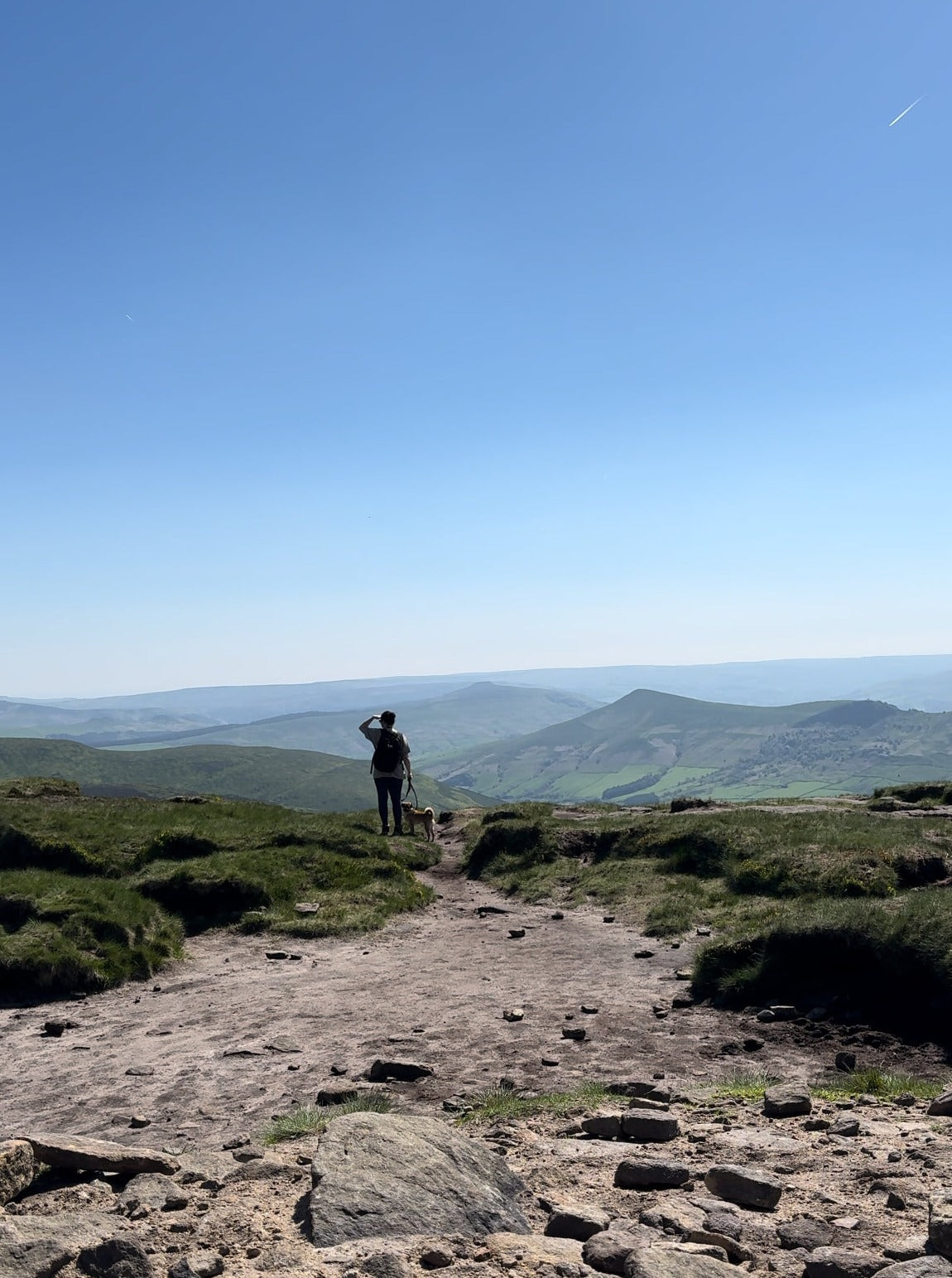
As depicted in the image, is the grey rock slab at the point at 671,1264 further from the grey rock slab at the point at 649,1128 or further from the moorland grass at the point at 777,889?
the moorland grass at the point at 777,889

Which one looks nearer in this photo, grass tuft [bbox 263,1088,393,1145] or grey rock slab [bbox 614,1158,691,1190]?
grey rock slab [bbox 614,1158,691,1190]

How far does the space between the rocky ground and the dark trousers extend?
36.5 ft

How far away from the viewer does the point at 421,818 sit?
3184 cm

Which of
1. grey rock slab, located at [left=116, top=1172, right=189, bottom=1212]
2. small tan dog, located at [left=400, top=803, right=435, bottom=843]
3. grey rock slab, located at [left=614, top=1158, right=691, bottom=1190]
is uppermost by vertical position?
grey rock slab, located at [left=116, top=1172, right=189, bottom=1212]

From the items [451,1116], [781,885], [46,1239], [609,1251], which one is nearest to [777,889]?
[781,885]

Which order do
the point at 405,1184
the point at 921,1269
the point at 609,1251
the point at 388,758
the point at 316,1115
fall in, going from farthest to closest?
the point at 388,758
the point at 316,1115
the point at 405,1184
the point at 609,1251
the point at 921,1269

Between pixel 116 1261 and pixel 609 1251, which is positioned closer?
pixel 116 1261

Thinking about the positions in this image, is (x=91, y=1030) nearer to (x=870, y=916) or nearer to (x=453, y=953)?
(x=453, y=953)

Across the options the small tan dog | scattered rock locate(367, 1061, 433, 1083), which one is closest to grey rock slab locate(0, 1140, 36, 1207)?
scattered rock locate(367, 1061, 433, 1083)

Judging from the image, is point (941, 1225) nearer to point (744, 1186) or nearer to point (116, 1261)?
point (744, 1186)

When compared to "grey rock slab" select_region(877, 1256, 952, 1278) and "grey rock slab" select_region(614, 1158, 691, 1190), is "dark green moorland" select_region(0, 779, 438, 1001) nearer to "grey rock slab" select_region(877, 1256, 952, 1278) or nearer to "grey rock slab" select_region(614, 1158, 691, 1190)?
Answer: "grey rock slab" select_region(614, 1158, 691, 1190)

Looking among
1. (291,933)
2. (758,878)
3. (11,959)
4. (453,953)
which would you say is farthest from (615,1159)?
(758,878)

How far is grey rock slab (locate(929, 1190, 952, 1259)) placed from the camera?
5297mm

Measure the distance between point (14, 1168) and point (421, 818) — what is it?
25578mm
